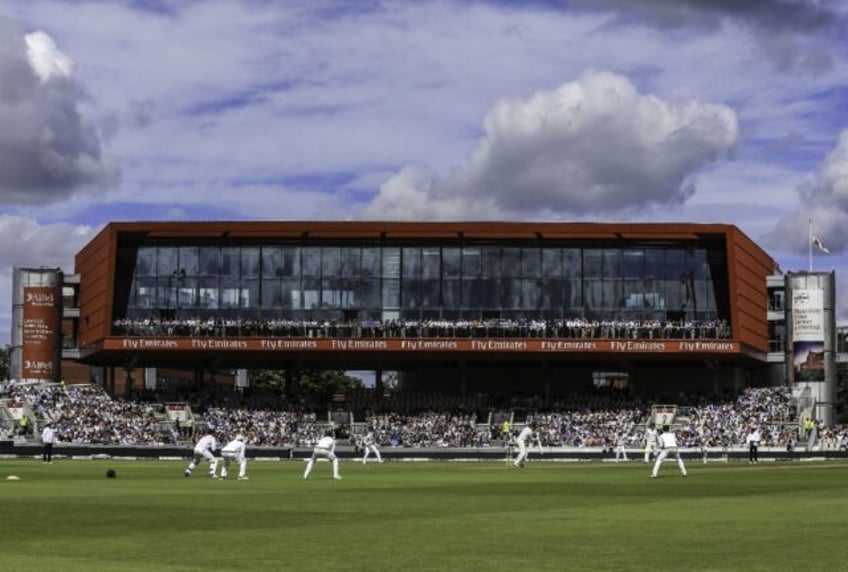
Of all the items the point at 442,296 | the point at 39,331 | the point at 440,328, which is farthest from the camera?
the point at 39,331

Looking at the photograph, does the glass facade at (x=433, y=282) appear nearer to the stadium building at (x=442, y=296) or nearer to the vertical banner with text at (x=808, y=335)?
the stadium building at (x=442, y=296)

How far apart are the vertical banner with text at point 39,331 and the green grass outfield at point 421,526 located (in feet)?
245

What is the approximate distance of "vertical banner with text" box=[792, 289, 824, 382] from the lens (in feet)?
359

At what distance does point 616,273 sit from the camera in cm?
10631

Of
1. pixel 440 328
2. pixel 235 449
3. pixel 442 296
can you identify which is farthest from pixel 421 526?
pixel 442 296

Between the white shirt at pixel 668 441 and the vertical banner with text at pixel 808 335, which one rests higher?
the vertical banner with text at pixel 808 335

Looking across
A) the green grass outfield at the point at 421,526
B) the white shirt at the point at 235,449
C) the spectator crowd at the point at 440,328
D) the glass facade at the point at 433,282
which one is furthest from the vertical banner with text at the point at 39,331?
the green grass outfield at the point at 421,526

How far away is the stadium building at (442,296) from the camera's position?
341 ft

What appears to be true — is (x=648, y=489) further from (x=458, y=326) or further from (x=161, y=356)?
(x=161, y=356)

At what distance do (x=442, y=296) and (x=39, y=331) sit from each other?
109ft

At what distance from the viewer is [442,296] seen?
106 meters

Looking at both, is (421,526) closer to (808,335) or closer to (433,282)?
→ (433,282)

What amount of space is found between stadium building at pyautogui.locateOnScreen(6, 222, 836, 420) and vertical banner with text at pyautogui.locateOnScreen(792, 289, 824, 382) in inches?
5.9

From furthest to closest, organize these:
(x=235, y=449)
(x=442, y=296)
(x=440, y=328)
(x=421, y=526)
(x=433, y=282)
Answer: (x=433, y=282) < (x=442, y=296) < (x=440, y=328) < (x=235, y=449) < (x=421, y=526)
